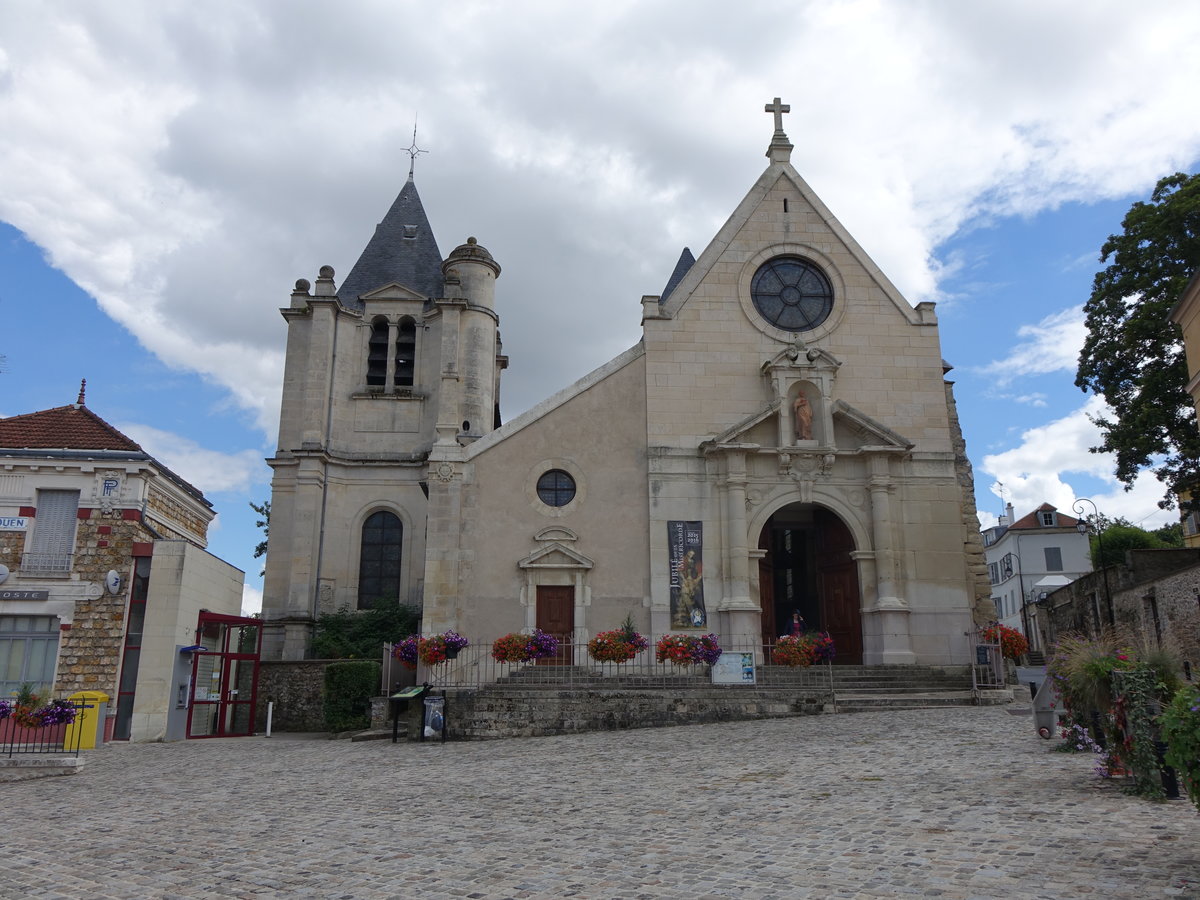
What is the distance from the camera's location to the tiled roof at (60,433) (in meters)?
19.2

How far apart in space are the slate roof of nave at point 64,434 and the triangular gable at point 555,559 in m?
8.08

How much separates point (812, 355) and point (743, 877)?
1702 centimetres

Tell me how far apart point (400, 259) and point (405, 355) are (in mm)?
3782

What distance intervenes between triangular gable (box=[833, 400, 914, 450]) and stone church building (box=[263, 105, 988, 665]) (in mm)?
41

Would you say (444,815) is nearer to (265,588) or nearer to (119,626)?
(119,626)

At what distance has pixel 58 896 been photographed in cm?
582

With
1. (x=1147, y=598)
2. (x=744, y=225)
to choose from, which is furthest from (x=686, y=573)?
(x=1147, y=598)

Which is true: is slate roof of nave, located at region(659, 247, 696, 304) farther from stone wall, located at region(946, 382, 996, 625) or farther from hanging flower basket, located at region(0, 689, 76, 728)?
hanging flower basket, located at region(0, 689, 76, 728)

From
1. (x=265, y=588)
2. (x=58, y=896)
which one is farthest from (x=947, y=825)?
(x=265, y=588)

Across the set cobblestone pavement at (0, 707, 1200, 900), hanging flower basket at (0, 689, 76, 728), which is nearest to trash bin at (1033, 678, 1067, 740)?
cobblestone pavement at (0, 707, 1200, 900)

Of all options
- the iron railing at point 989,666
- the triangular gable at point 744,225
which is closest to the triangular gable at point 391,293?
the triangular gable at point 744,225

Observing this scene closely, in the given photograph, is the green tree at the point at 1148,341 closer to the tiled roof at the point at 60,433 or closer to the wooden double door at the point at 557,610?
the wooden double door at the point at 557,610

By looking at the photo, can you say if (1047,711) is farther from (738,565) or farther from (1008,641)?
(738,565)

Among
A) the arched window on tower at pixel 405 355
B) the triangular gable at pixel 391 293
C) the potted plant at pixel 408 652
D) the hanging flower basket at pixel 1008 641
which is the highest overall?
the triangular gable at pixel 391 293
